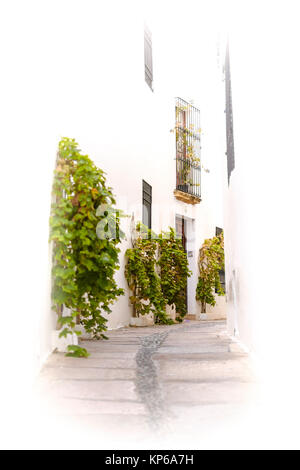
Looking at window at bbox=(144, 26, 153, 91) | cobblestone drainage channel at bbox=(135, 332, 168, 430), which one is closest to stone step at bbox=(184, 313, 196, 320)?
window at bbox=(144, 26, 153, 91)

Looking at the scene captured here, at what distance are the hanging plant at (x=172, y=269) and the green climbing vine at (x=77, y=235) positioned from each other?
4.51m

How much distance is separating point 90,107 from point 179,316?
4.41 metres

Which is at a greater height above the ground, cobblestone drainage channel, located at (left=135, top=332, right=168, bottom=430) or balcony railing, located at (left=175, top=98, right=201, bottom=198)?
balcony railing, located at (left=175, top=98, right=201, bottom=198)

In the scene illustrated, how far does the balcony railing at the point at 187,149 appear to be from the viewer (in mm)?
9461

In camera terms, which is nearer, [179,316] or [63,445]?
[63,445]

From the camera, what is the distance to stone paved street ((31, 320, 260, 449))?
1.53m

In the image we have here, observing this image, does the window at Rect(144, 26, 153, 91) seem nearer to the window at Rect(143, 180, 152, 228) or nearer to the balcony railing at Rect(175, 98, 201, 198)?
the balcony railing at Rect(175, 98, 201, 198)

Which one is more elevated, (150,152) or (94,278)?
(150,152)

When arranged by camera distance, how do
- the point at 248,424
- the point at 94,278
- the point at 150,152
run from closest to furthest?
the point at 248,424 → the point at 94,278 → the point at 150,152

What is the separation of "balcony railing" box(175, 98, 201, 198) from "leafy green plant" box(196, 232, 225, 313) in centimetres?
121

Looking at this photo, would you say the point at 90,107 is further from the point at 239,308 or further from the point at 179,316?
the point at 179,316

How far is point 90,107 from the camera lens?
211 inches

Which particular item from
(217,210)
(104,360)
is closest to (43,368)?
(104,360)

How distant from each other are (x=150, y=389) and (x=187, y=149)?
319 inches
